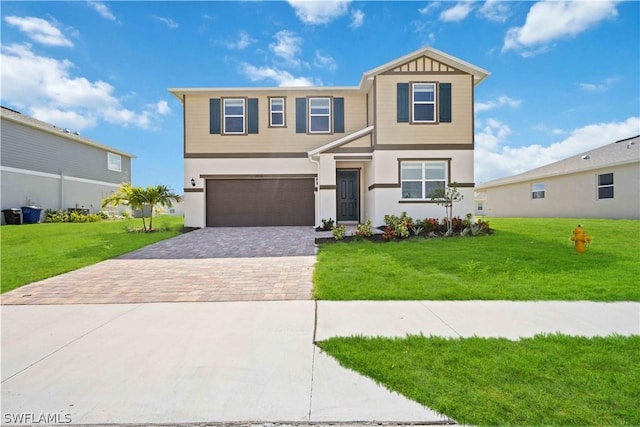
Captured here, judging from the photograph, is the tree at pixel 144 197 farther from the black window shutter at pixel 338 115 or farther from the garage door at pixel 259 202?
the black window shutter at pixel 338 115

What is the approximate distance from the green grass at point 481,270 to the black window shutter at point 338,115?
275 inches

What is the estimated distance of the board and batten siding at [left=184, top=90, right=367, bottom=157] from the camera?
14242mm

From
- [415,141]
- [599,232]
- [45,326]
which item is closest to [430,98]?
[415,141]

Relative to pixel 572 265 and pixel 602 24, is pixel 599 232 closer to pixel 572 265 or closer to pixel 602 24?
pixel 572 265

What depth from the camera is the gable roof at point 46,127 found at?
18109mm

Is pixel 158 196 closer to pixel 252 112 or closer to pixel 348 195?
pixel 252 112

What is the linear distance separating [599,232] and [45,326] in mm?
14751

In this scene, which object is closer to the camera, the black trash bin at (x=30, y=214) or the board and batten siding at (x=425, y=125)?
the board and batten siding at (x=425, y=125)

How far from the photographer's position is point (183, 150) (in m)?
14.3

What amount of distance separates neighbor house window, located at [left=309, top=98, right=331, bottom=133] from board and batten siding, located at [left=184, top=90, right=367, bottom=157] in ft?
0.89

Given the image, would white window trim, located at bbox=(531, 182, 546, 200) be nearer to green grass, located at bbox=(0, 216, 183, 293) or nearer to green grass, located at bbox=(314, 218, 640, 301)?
green grass, located at bbox=(314, 218, 640, 301)

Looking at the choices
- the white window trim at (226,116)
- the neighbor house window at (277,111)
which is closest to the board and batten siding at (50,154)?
the white window trim at (226,116)

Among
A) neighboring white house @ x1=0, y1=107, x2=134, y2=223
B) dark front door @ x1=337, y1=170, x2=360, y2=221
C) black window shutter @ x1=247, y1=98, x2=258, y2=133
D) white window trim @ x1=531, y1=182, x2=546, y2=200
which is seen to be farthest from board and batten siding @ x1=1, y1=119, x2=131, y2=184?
white window trim @ x1=531, y1=182, x2=546, y2=200

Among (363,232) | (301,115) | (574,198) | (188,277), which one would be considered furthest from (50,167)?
(574,198)
